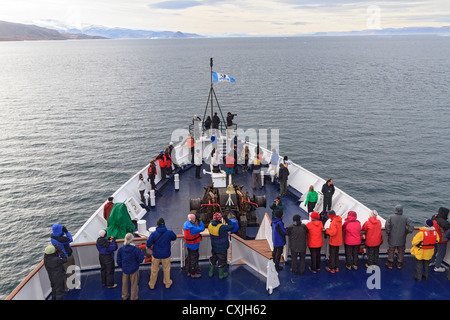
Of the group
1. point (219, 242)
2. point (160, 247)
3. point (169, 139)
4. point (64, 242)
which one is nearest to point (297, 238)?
point (219, 242)

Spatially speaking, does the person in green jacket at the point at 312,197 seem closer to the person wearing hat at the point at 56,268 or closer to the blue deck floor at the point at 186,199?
the blue deck floor at the point at 186,199

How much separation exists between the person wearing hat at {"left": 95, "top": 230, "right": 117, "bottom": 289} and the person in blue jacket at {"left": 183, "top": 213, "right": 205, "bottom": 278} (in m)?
1.73

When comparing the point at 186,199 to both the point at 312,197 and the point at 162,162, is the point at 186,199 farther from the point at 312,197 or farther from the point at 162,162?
the point at 312,197

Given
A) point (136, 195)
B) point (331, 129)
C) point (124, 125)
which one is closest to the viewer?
point (136, 195)

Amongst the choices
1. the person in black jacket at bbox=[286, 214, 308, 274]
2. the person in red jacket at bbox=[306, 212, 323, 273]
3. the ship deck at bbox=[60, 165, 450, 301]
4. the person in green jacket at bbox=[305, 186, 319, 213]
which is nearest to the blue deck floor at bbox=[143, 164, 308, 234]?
the person in green jacket at bbox=[305, 186, 319, 213]

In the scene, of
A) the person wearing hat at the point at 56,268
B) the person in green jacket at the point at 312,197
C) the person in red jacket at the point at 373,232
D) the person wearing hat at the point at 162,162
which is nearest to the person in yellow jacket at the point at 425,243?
the person in red jacket at the point at 373,232

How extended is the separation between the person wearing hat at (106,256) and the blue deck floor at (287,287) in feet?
0.74

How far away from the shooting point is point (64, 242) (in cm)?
823

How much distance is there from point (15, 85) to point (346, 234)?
9489 centimetres

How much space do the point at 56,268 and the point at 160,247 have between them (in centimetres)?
228

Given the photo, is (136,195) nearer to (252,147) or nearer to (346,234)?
(252,147)
